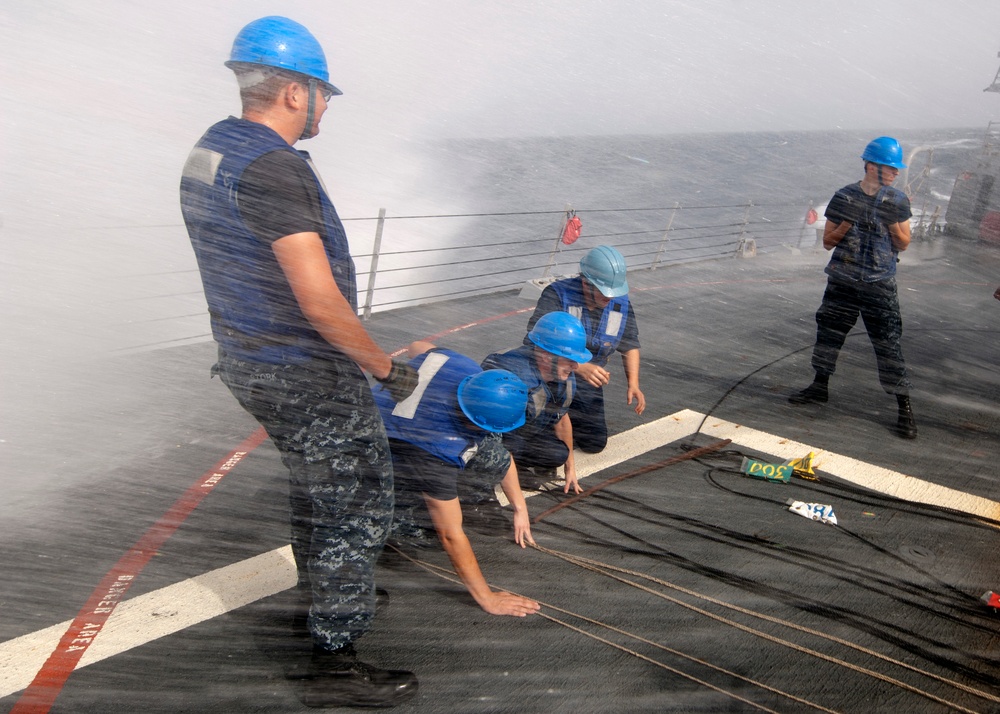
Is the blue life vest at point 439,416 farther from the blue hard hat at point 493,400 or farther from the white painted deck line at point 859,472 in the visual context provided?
the white painted deck line at point 859,472

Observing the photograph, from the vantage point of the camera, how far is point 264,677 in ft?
9.24

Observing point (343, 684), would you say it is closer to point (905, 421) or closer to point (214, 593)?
point (214, 593)

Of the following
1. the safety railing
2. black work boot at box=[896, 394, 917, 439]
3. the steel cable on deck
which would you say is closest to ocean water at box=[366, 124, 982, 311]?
the safety railing

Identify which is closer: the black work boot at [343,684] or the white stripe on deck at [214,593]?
the black work boot at [343,684]

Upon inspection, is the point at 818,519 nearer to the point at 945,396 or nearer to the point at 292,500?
the point at 292,500

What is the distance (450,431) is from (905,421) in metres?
4.38

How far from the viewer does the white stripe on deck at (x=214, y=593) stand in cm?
287

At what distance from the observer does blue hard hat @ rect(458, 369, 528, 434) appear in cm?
291

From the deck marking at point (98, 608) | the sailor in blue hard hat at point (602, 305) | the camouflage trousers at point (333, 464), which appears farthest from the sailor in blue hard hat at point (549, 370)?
the deck marking at point (98, 608)

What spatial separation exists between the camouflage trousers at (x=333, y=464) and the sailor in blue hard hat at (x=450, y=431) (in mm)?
315

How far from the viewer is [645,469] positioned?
498 cm

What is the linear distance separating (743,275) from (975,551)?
998 centimetres

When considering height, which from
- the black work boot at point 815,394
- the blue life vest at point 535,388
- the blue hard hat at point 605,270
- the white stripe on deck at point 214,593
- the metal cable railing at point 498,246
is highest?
the blue hard hat at point 605,270

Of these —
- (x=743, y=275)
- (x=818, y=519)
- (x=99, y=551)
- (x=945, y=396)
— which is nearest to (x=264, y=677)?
(x=99, y=551)
